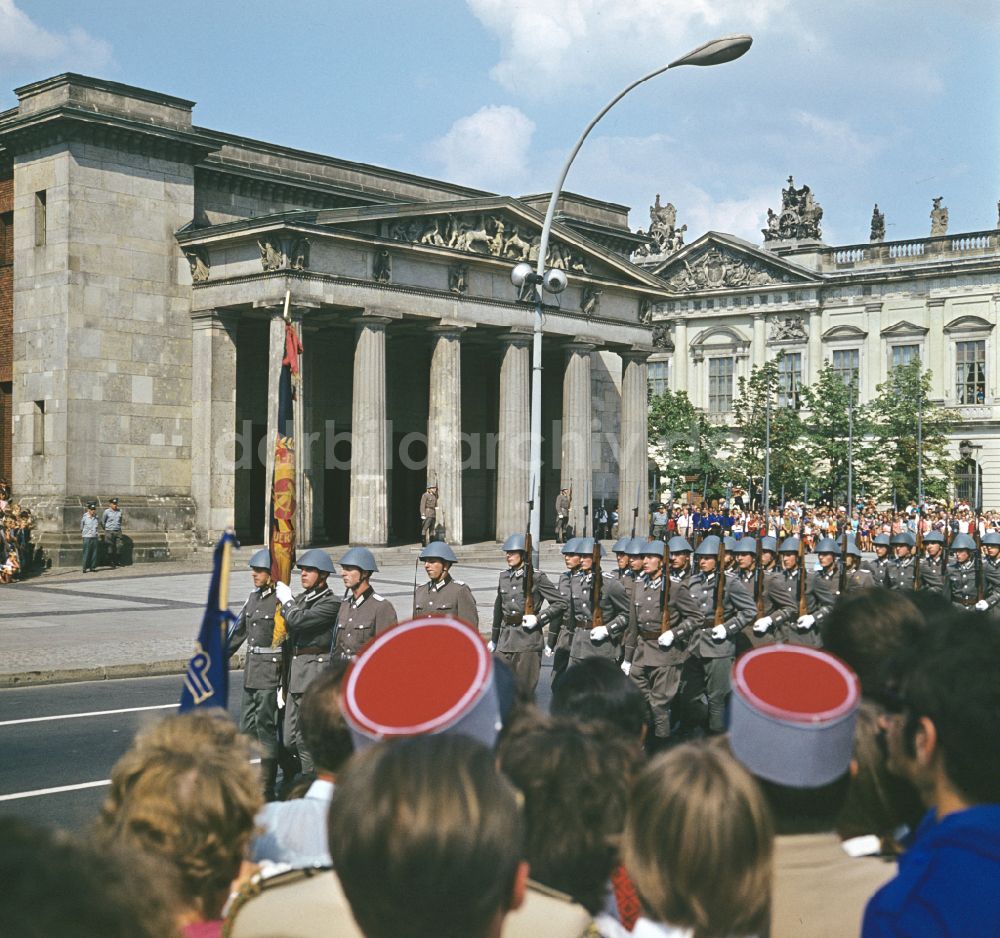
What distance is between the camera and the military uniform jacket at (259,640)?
1061 cm

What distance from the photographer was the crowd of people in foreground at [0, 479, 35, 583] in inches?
1187

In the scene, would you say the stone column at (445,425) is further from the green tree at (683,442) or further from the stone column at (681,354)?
the stone column at (681,354)

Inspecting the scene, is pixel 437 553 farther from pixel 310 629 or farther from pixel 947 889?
pixel 947 889

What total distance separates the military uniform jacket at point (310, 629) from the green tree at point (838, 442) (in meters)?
55.7

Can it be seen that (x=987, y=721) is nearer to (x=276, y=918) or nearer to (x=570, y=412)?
(x=276, y=918)

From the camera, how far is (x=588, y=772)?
3.49 meters

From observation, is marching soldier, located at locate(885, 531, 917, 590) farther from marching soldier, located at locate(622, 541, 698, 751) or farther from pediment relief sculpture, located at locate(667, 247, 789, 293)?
pediment relief sculpture, located at locate(667, 247, 789, 293)

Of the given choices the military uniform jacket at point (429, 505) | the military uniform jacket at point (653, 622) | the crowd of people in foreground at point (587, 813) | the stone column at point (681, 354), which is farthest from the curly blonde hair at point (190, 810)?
the stone column at point (681, 354)

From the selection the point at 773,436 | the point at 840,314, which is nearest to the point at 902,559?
the point at 773,436

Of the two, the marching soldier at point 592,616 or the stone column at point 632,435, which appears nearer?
the marching soldier at point 592,616

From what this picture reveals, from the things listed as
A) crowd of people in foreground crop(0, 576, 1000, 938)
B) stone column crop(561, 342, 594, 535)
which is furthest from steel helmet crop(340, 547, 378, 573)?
stone column crop(561, 342, 594, 535)

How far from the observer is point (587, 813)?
3436 millimetres

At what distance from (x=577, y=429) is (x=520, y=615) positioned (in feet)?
101

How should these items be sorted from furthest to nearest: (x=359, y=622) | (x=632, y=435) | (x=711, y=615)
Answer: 1. (x=632, y=435)
2. (x=711, y=615)
3. (x=359, y=622)
